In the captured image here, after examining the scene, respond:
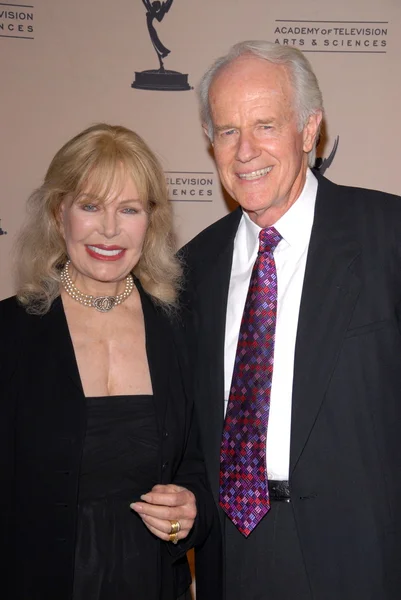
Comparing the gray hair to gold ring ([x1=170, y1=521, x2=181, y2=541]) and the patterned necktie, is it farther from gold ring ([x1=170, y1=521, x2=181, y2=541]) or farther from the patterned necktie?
gold ring ([x1=170, y1=521, x2=181, y2=541])

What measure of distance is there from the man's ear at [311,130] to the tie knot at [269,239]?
0.99 ft

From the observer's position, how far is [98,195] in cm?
226

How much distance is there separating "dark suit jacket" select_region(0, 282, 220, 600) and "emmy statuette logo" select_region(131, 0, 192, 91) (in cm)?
143

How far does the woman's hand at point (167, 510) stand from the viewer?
2.08m

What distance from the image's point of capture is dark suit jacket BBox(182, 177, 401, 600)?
2172 millimetres

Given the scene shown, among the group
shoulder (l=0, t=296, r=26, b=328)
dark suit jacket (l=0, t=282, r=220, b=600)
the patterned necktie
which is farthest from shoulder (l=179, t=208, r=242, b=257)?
shoulder (l=0, t=296, r=26, b=328)

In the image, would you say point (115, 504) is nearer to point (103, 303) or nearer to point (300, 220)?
point (103, 303)

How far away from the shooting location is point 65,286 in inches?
95.0

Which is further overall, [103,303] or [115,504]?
[103,303]

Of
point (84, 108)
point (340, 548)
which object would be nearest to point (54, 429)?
point (340, 548)

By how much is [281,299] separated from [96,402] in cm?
62

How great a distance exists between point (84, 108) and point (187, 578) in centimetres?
201

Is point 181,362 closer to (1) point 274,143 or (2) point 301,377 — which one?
(2) point 301,377

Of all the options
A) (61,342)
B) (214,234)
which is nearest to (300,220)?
(214,234)
